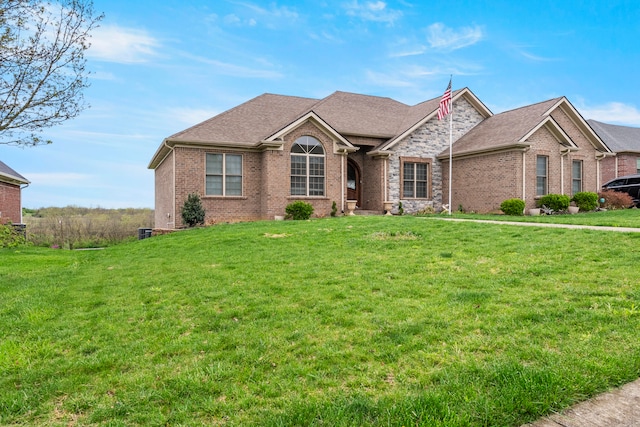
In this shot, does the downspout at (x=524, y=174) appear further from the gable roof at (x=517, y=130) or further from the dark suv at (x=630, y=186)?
the dark suv at (x=630, y=186)

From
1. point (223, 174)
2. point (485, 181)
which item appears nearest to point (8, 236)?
point (223, 174)

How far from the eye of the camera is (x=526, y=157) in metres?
19.5

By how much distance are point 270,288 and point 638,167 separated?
3262cm

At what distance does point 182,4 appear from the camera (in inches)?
514

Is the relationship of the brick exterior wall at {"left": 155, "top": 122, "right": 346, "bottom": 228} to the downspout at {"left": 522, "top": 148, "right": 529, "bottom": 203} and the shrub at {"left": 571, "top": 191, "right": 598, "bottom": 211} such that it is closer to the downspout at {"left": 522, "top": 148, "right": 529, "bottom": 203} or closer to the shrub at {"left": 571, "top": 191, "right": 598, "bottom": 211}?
the downspout at {"left": 522, "top": 148, "right": 529, "bottom": 203}

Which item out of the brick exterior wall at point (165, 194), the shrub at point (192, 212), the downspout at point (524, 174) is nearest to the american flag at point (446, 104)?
the downspout at point (524, 174)

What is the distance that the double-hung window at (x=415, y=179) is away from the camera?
21.9m

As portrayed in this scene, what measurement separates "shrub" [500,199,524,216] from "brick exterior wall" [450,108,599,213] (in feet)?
3.24

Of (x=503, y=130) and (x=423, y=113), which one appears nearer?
(x=503, y=130)

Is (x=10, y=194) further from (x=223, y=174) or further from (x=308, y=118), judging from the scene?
(x=308, y=118)

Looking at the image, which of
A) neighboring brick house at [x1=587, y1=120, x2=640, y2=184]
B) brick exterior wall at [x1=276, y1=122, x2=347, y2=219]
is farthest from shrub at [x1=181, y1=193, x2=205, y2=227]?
neighboring brick house at [x1=587, y1=120, x2=640, y2=184]

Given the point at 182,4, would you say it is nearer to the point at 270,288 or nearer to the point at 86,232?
the point at 270,288

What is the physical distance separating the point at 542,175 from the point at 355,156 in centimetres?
949

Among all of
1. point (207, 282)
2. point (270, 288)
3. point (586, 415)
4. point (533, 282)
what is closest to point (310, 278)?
point (270, 288)
